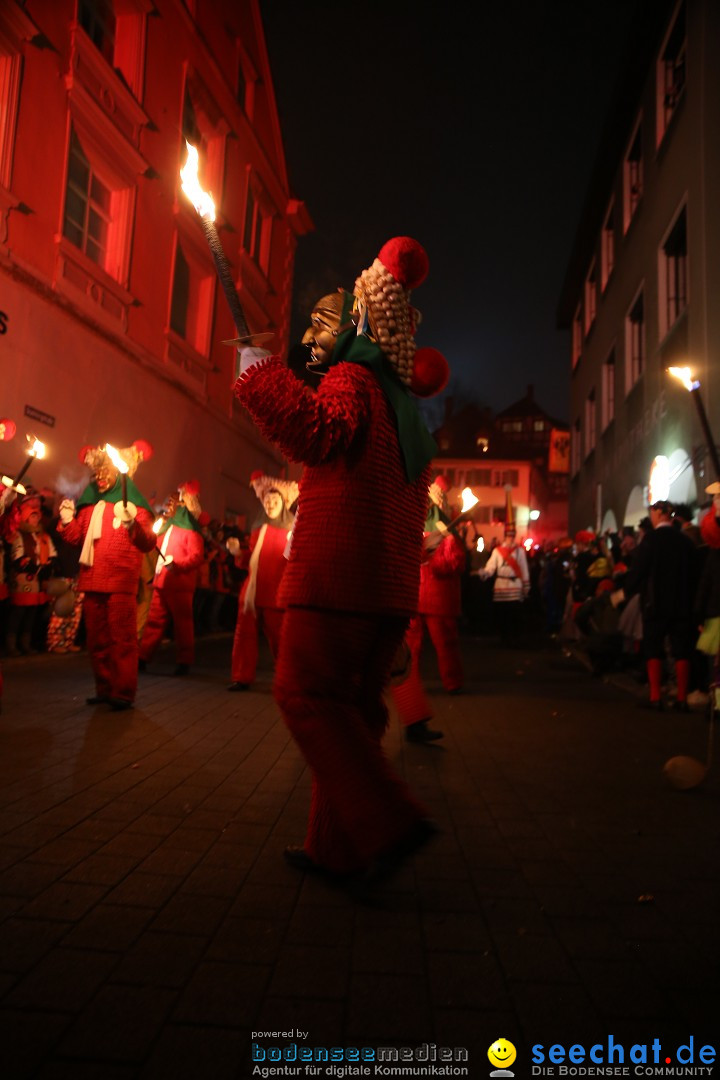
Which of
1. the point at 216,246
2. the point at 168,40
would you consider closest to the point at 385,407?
the point at 216,246

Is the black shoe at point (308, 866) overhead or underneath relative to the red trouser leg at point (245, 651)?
underneath

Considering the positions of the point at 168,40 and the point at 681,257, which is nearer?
the point at 681,257

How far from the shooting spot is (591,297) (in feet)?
81.1

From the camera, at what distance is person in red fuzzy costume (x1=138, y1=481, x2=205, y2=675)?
8.93 meters

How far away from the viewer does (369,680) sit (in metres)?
2.81

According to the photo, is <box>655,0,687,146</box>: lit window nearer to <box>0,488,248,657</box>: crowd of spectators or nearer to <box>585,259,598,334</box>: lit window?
<box>585,259,598,334</box>: lit window

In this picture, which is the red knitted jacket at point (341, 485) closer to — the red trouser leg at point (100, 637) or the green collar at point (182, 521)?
the red trouser leg at point (100, 637)

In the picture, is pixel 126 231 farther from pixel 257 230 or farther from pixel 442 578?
pixel 442 578

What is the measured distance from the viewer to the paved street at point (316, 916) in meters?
1.83

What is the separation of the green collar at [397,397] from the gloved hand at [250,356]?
14.5 inches

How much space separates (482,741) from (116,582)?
310 centimetres

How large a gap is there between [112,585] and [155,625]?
287cm

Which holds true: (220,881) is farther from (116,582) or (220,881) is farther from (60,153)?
(60,153)

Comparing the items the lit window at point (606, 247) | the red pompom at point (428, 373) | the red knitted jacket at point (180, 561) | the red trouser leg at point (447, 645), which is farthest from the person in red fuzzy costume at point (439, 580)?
the lit window at point (606, 247)
